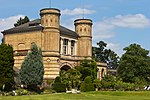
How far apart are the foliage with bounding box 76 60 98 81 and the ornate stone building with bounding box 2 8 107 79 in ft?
8.83

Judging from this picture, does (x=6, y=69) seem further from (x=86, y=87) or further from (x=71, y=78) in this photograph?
(x=71, y=78)

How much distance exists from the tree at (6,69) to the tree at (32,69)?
3522 mm

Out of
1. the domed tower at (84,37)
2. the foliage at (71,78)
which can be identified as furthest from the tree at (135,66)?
the foliage at (71,78)

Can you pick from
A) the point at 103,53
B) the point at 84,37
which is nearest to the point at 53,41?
the point at 84,37

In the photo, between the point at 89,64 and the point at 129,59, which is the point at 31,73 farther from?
the point at 129,59

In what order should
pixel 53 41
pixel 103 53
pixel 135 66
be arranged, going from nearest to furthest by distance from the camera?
1. pixel 53 41
2. pixel 135 66
3. pixel 103 53

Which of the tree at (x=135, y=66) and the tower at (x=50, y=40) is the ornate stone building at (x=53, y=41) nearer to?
the tower at (x=50, y=40)

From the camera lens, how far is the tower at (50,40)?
6331 centimetres

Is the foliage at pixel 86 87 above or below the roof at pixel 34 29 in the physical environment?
below

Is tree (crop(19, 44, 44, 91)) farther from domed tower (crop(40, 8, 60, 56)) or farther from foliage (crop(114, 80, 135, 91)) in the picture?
foliage (crop(114, 80, 135, 91))

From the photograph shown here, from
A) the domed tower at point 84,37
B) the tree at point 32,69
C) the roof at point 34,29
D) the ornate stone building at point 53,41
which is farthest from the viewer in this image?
the domed tower at point 84,37

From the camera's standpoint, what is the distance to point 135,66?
7269 centimetres

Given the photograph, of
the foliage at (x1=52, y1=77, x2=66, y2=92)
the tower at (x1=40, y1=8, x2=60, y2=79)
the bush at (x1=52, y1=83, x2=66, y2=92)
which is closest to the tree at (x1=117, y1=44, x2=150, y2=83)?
the tower at (x1=40, y1=8, x2=60, y2=79)

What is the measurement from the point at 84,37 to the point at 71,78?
14.2 m
